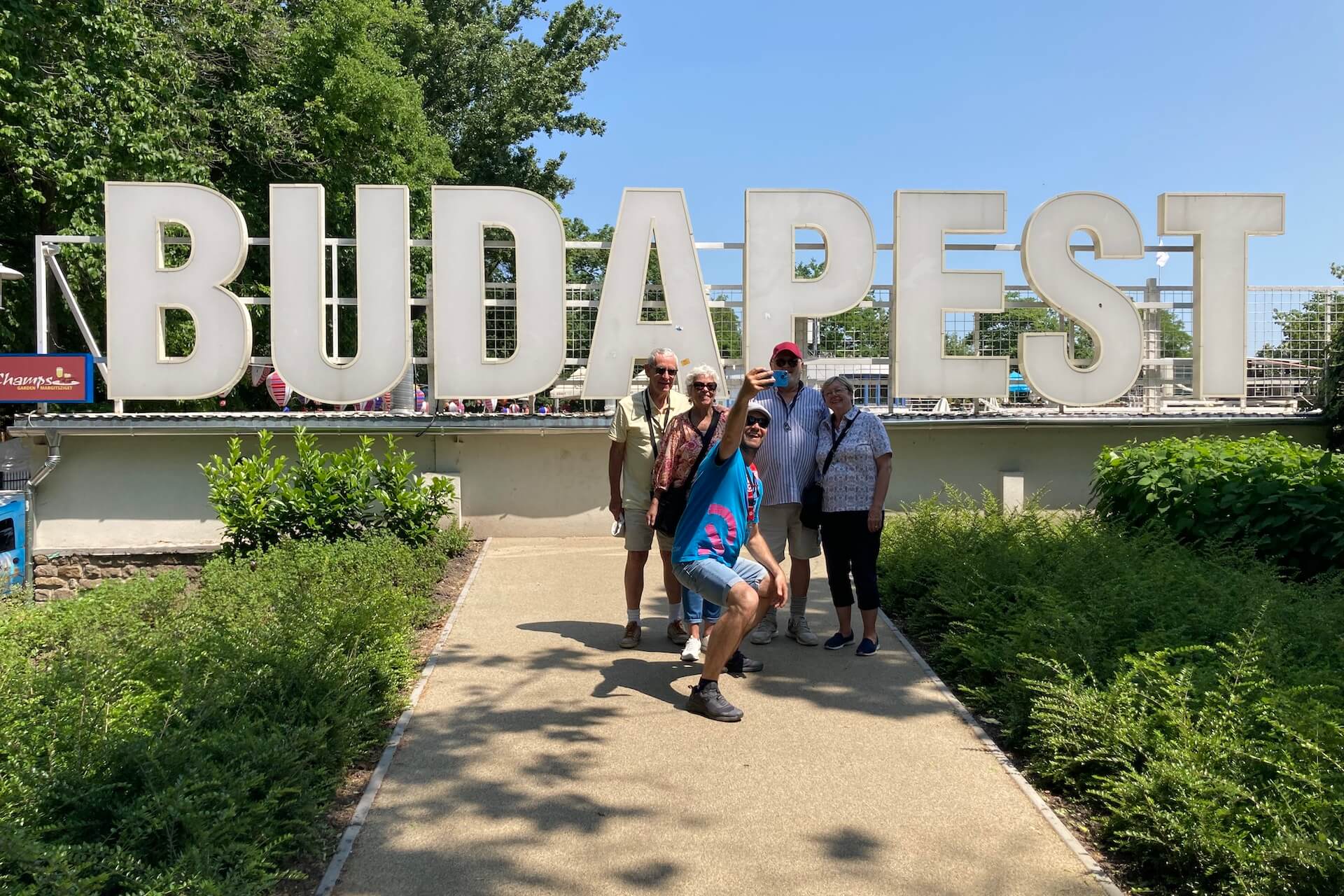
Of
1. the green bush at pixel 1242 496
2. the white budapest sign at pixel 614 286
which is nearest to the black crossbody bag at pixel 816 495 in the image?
the green bush at pixel 1242 496

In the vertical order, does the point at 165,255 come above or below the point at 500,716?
above

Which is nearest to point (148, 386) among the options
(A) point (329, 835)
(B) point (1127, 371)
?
(A) point (329, 835)

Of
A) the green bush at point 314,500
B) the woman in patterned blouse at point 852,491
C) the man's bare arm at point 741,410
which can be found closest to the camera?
the man's bare arm at point 741,410

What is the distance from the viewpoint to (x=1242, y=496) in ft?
27.5

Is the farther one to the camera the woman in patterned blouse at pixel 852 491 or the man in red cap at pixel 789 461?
the man in red cap at pixel 789 461

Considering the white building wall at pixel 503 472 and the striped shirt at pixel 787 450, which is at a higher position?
the striped shirt at pixel 787 450

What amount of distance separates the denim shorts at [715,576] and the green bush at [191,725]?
70.8 inches

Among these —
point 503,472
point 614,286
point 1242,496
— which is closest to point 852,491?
point 1242,496

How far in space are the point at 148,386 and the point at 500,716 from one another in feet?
26.3

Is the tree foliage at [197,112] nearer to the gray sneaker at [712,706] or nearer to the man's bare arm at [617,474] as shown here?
the man's bare arm at [617,474]

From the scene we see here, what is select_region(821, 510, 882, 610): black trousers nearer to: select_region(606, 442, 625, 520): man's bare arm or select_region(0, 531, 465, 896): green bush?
select_region(606, 442, 625, 520): man's bare arm

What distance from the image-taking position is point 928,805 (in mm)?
4426

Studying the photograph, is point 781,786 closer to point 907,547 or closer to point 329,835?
point 329,835

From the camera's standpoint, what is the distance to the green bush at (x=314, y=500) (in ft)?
31.1
